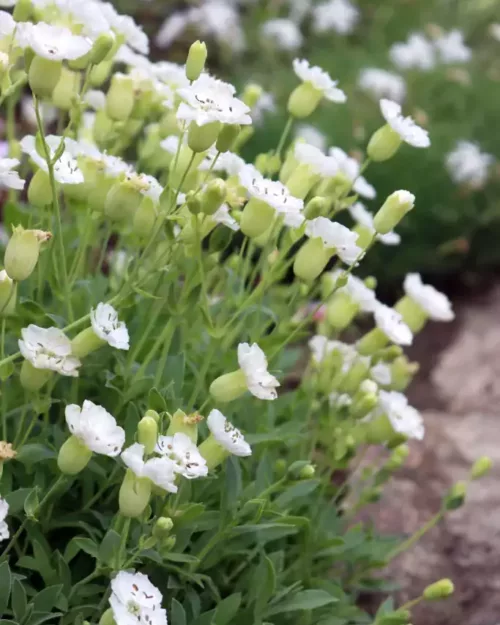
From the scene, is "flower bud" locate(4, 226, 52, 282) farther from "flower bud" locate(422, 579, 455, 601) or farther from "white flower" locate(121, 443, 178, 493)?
"flower bud" locate(422, 579, 455, 601)

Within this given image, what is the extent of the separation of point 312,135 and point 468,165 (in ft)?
1.19

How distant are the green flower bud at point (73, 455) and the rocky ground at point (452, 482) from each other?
0.54m

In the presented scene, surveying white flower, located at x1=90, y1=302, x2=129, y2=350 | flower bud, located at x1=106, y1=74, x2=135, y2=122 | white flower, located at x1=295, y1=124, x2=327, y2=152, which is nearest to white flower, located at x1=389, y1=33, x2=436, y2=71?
white flower, located at x1=295, y1=124, x2=327, y2=152

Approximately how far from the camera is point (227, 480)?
65 centimetres

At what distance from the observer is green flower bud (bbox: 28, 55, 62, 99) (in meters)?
0.57

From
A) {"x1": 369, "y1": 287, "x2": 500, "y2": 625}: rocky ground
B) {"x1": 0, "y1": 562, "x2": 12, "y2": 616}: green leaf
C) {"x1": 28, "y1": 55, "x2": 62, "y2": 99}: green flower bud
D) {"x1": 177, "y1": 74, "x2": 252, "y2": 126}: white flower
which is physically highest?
{"x1": 177, "y1": 74, "x2": 252, "y2": 126}: white flower

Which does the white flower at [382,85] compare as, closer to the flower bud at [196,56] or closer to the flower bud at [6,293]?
the flower bud at [196,56]

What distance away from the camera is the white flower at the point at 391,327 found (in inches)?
30.2

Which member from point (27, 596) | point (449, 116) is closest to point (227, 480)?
point (27, 596)

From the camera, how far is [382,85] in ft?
5.79

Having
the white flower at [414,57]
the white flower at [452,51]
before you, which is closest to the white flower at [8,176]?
the white flower at [414,57]

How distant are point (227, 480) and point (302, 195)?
26cm

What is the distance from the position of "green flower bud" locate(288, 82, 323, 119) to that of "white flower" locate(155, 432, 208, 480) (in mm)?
384

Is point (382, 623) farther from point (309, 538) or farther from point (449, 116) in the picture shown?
point (449, 116)
